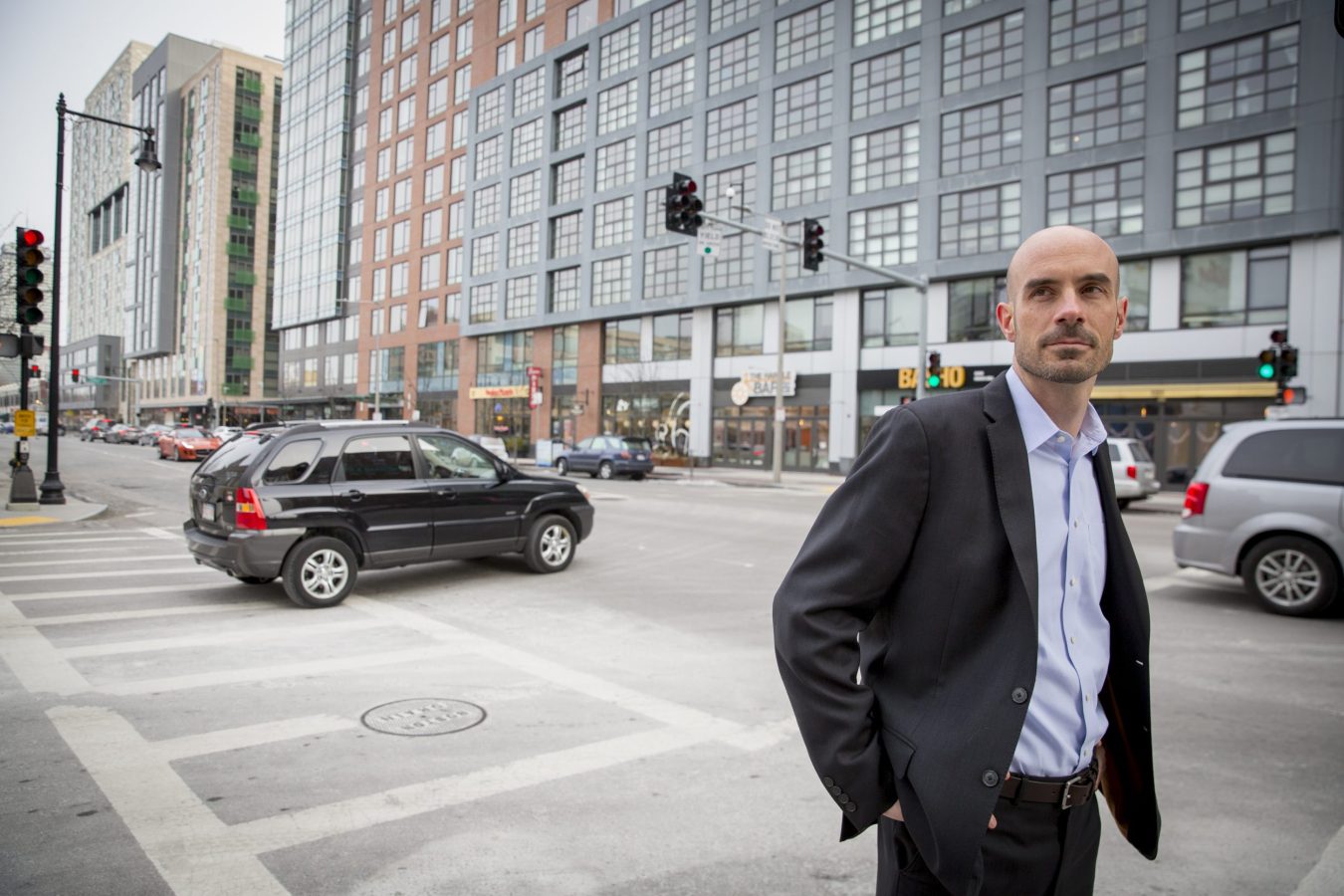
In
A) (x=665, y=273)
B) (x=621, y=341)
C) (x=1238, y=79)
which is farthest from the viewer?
(x=621, y=341)

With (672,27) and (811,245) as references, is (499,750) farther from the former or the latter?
(672,27)

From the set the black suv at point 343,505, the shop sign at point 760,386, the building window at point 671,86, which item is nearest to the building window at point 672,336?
the shop sign at point 760,386

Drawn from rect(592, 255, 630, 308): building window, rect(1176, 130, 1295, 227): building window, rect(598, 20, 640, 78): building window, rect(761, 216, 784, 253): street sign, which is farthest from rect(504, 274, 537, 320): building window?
rect(1176, 130, 1295, 227): building window

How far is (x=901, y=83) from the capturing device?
34.4 meters

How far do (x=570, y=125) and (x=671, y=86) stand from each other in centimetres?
896

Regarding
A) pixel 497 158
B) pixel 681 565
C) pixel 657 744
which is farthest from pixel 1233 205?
pixel 497 158

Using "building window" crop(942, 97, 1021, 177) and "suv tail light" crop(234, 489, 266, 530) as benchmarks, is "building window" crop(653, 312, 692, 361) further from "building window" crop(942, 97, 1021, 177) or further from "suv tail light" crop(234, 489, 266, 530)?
"suv tail light" crop(234, 489, 266, 530)

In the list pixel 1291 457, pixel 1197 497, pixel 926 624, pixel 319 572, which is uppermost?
pixel 1291 457

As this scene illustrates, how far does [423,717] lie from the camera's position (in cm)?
486

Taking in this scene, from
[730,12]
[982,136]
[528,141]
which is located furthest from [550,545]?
[528,141]

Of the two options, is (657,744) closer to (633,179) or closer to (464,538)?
(464,538)

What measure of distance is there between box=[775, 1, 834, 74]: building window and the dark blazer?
39884 millimetres

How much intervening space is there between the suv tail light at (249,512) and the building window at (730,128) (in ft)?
118

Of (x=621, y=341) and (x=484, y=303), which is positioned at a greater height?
(x=484, y=303)
